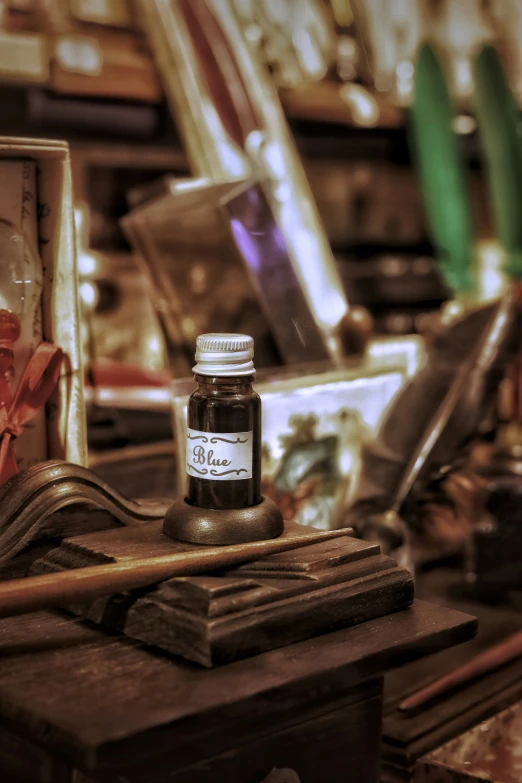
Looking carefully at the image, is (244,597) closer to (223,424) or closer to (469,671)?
(223,424)

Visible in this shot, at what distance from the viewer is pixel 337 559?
881mm

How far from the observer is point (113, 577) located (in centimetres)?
79

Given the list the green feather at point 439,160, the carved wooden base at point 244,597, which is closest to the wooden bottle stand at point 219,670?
the carved wooden base at point 244,597

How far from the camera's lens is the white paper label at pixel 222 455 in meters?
0.88

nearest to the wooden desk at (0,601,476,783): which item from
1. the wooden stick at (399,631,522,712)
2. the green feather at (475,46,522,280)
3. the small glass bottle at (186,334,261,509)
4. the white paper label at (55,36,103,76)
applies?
the small glass bottle at (186,334,261,509)

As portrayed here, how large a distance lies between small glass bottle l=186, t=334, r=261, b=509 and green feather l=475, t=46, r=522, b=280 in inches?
78.8

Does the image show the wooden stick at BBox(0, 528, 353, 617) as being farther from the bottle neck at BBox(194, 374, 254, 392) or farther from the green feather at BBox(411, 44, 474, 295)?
the green feather at BBox(411, 44, 474, 295)

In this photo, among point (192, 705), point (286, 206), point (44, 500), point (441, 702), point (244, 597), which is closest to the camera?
point (192, 705)

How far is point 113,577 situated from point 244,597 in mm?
116

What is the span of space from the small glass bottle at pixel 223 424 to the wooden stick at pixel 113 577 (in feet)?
0.19

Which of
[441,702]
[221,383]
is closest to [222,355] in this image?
[221,383]

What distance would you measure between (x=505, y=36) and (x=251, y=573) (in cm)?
313

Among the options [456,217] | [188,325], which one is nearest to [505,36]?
[456,217]

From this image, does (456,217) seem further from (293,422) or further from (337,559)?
(337,559)
